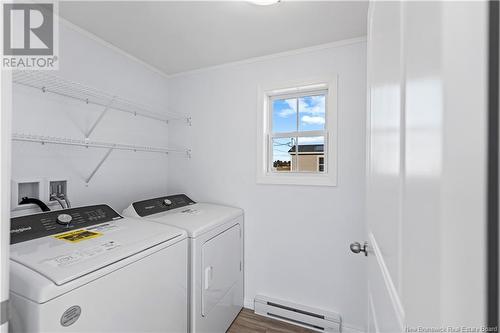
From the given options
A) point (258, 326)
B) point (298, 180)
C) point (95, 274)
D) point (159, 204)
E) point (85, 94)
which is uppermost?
point (85, 94)

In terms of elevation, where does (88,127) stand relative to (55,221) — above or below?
above

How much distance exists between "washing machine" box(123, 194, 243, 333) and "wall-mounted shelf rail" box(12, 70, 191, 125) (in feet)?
3.17

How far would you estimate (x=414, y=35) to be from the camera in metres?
0.42

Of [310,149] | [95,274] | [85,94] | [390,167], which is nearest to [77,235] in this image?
[95,274]

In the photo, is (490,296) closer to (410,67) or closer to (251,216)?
(410,67)

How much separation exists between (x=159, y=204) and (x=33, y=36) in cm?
157

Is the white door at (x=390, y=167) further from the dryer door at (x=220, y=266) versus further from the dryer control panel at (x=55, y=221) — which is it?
the dryer control panel at (x=55, y=221)

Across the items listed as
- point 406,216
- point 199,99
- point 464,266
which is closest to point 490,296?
point 464,266

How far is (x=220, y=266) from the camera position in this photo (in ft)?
6.33

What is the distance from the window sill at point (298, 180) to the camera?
212 centimetres

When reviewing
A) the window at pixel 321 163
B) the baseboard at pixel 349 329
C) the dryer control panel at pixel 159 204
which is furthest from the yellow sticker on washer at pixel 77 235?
the baseboard at pixel 349 329

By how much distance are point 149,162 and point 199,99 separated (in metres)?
0.94

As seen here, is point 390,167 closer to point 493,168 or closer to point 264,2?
point 493,168

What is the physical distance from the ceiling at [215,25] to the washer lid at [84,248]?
5.17 feet
